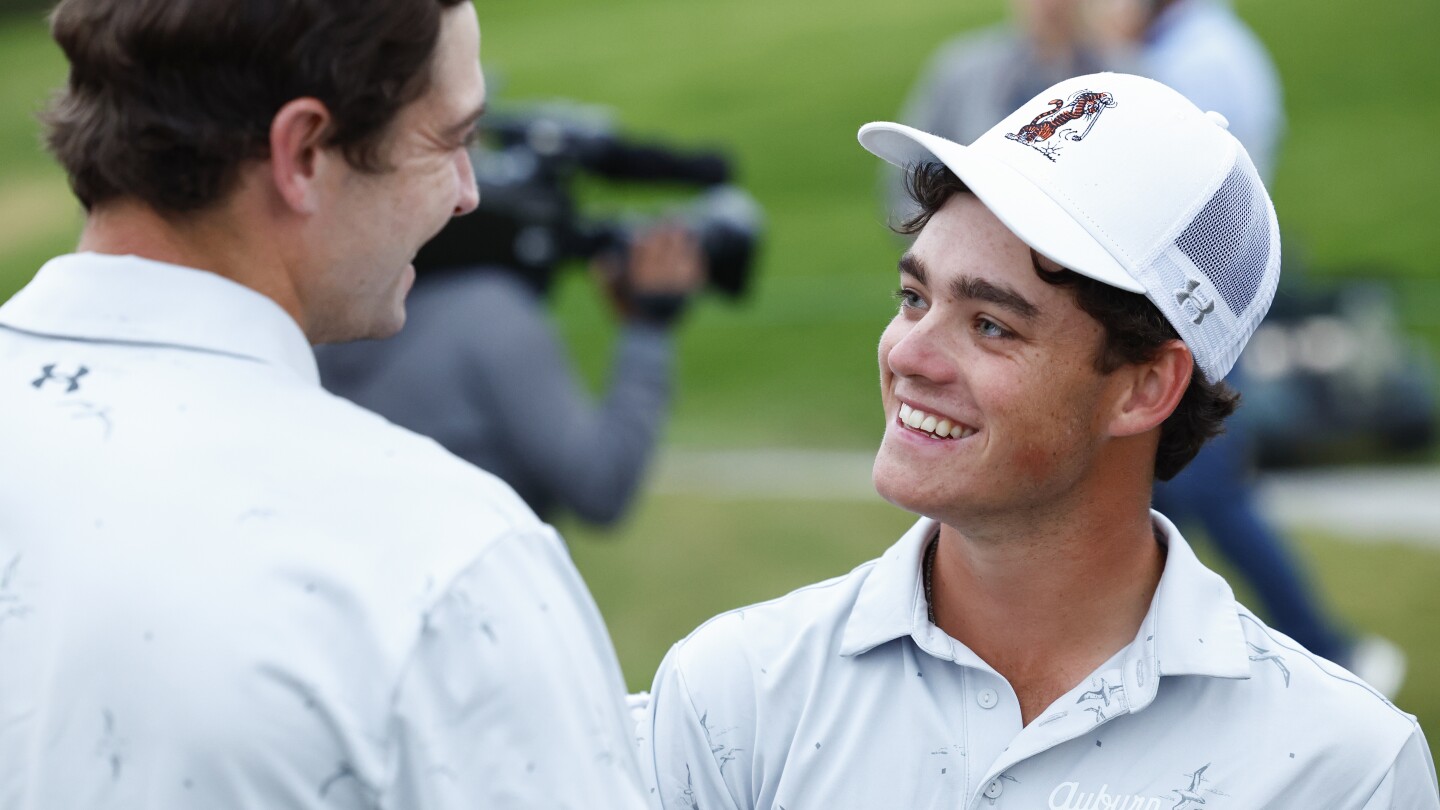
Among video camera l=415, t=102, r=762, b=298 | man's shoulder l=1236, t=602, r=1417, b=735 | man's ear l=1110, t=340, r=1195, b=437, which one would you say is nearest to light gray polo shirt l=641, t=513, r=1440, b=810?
man's shoulder l=1236, t=602, r=1417, b=735

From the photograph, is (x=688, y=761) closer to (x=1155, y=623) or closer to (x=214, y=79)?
(x=1155, y=623)

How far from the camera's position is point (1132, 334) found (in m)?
2.04

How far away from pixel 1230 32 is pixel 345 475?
14.4 ft

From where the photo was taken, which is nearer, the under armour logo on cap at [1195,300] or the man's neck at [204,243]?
the man's neck at [204,243]

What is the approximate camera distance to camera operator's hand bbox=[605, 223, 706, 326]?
4023 millimetres

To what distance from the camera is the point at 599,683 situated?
1441 millimetres

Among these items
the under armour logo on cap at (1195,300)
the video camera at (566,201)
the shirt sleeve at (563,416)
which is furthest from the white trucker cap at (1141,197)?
the video camera at (566,201)

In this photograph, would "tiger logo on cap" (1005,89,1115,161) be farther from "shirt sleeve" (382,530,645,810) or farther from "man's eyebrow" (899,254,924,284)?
"shirt sleeve" (382,530,645,810)

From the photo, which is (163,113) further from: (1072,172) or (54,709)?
(1072,172)

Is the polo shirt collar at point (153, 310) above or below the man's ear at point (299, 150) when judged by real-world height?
below

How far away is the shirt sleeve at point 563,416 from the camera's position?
3701 millimetres

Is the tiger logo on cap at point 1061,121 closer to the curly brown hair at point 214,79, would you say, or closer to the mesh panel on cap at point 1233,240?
the mesh panel on cap at point 1233,240

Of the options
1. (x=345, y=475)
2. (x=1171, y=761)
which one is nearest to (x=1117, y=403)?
(x=1171, y=761)

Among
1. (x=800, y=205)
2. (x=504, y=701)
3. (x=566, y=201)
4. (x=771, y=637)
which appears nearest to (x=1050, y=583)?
(x=771, y=637)
